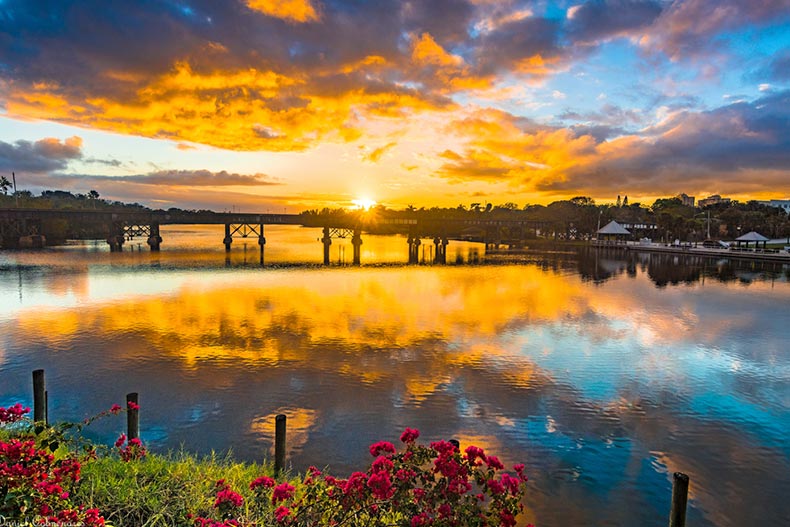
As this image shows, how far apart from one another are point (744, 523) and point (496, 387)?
8867mm

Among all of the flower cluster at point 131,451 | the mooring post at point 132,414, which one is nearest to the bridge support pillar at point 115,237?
the mooring post at point 132,414

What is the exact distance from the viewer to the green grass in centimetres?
838

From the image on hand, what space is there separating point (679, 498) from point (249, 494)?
814 centimetres

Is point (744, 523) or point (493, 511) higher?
point (493, 511)

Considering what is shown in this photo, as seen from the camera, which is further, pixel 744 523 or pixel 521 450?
pixel 521 450

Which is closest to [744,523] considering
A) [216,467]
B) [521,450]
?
[521,450]

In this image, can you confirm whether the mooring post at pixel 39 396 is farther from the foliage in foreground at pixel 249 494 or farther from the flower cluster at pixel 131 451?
the foliage in foreground at pixel 249 494

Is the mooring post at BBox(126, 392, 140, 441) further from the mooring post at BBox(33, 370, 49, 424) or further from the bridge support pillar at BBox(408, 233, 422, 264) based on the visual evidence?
the bridge support pillar at BBox(408, 233, 422, 264)

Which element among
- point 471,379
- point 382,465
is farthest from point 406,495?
point 471,379

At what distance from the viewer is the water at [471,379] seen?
484 inches

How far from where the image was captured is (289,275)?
58.2 metres

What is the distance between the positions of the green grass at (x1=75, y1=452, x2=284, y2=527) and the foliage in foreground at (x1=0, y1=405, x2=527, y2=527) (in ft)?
0.07

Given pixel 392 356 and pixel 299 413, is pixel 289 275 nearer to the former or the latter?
pixel 392 356

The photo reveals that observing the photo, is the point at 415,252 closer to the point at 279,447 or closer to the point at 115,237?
the point at 115,237
